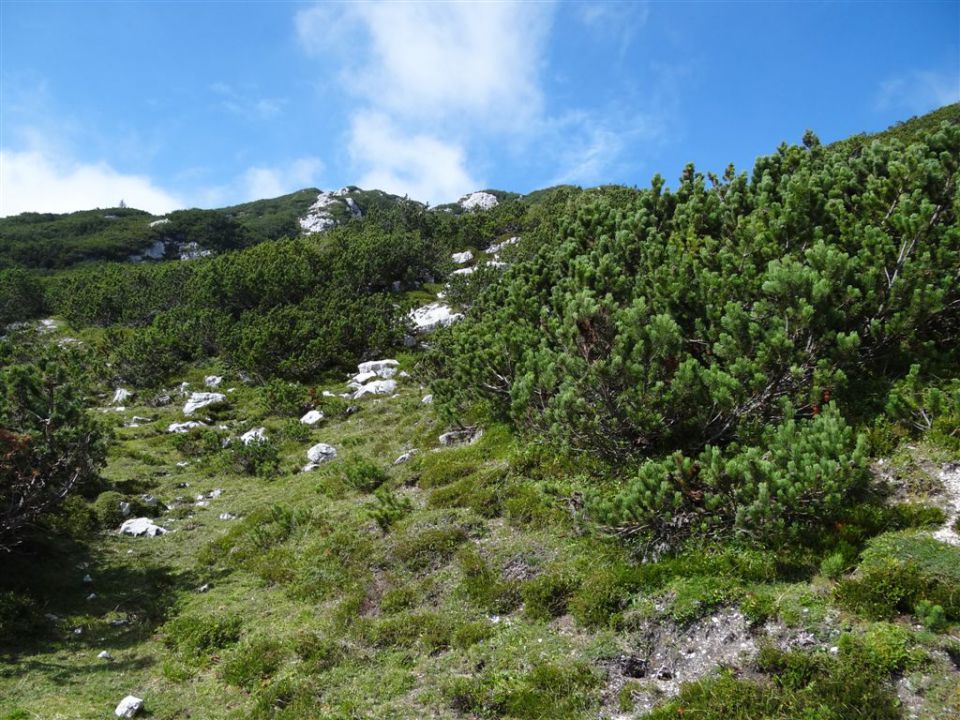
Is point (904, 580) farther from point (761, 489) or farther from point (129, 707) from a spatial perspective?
point (129, 707)

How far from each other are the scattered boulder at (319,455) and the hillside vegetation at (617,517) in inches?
→ 87.4

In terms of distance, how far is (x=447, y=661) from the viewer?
820cm

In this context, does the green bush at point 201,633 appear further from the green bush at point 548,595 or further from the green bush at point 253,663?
the green bush at point 548,595

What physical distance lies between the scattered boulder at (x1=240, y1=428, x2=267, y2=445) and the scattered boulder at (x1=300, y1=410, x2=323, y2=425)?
182cm

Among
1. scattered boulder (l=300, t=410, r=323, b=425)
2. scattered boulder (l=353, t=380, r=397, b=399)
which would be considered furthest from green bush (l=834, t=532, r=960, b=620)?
scattered boulder (l=353, t=380, r=397, b=399)

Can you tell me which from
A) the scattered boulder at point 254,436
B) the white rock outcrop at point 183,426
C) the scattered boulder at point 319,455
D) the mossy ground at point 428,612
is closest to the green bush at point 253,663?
the mossy ground at point 428,612

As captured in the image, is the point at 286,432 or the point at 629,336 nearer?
the point at 629,336

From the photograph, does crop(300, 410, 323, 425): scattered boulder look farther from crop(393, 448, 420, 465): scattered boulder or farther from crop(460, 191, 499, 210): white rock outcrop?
crop(460, 191, 499, 210): white rock outcrop

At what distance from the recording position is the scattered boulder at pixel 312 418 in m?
26.1

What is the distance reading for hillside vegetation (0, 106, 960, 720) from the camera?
22.5 feet

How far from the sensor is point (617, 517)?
27.7 ft

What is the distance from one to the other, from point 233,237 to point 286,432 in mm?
94144

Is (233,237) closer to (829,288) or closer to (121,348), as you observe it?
(121,348)

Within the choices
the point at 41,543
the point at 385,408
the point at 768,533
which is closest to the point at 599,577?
the point at 768,533
